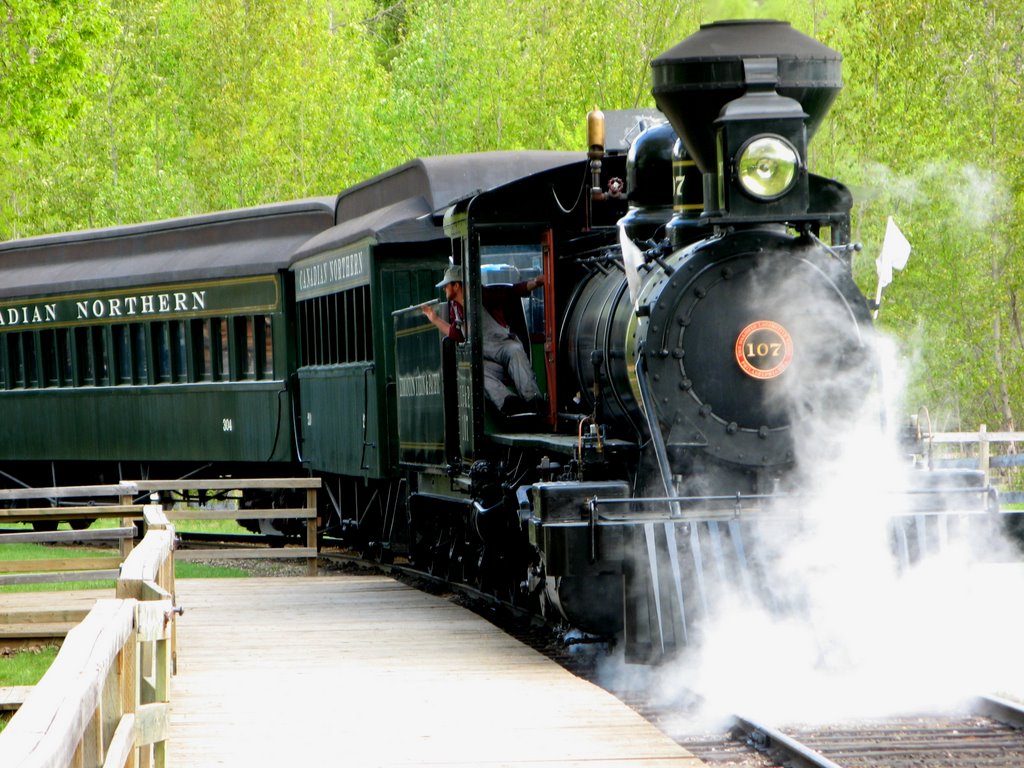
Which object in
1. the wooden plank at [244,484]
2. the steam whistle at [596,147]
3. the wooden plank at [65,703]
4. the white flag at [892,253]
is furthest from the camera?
the wooden plank at [244,484]

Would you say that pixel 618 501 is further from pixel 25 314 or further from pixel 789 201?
pixel 25 314

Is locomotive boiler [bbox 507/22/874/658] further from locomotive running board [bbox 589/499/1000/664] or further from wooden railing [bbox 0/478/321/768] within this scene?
wooden railing [bbox 0/478/321/768]

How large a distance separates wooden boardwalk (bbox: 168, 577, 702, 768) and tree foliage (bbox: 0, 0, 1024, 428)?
8.41 m

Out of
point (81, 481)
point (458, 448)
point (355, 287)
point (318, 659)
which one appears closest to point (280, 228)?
point (355, 287)

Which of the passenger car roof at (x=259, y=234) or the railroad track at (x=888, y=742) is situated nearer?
the railroad track at (x=888, y=742)

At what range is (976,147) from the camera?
21844mm

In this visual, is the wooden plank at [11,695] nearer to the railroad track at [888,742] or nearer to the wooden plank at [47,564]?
the railroad track at [888,742]

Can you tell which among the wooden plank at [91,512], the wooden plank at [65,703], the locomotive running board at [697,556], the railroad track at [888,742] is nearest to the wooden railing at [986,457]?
the locomotive running board at [697,556]

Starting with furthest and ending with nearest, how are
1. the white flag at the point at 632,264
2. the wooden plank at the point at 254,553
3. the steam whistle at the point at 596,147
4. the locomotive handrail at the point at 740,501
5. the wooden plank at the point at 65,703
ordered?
1. the wooden plank at the point at 254,553
2. the steam whistle at the point at 596,147
3. the white flag at the point at 632,264
4. the locomotive handrail at the point at 740,501
5. the wooden plank at the point at 65,703

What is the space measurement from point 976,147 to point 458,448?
13.6 meters

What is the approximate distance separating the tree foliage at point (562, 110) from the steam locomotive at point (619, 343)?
527cm

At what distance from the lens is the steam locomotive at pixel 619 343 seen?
7.42 meters

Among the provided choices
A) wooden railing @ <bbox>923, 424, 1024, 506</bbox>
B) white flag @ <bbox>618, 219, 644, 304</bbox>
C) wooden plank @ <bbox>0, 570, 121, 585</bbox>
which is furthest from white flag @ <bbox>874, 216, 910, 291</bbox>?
wooden plank @ <bbox>0, 570, 121, 585</bbox>

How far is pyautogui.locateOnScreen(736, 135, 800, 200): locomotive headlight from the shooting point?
7.27m
